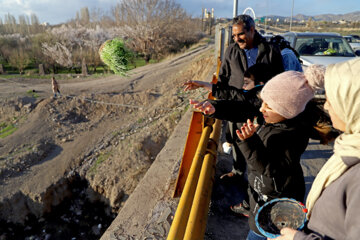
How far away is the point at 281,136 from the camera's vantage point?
1684mm

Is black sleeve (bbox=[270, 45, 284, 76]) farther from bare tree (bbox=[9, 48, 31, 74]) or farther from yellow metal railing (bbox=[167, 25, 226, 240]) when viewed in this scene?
bare tree (bbox=[9, 48, 31, 74])

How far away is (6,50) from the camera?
2542cm

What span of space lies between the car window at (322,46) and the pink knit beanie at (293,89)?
6826mm

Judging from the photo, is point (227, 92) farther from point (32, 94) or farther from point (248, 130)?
point (32, 94)

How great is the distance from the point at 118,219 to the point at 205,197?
1357 mm

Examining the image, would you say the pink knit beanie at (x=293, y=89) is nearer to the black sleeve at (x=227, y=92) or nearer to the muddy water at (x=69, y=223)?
the black sleeve at (x=227, y=92)

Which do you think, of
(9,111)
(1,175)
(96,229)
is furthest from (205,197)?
(9,111)

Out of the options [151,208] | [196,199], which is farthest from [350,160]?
[151,208]

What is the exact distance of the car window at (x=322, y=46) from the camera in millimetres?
7383

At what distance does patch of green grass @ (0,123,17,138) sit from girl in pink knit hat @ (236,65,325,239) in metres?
11.1

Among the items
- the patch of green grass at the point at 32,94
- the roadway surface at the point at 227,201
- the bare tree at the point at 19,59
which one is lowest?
the patch of green grass at the point at 32,94

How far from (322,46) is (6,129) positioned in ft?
41.1

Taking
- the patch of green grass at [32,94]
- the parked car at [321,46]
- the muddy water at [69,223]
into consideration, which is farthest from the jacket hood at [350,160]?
the patch of green grass at [32,94]

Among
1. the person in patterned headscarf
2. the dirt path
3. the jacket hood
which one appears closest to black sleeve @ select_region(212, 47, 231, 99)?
the person in patterned headscarf
